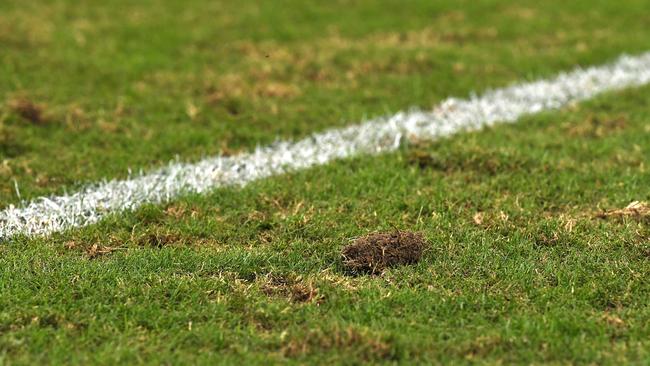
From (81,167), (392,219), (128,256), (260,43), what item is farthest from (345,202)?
(260,43)

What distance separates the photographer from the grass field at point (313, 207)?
12.8ft

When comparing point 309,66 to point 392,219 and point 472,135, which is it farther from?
point 392,219

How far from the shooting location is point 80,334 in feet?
12.8

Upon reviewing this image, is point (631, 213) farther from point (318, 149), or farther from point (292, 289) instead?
point (318, 149)

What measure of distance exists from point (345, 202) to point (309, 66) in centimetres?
359

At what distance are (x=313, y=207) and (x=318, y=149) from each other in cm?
134

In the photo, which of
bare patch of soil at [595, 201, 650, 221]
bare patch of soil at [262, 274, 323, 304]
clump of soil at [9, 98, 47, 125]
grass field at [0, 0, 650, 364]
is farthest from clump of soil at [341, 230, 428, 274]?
clump of soil at [9, 98, 47, 125]

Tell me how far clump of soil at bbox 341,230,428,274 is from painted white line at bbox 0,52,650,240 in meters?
1.50

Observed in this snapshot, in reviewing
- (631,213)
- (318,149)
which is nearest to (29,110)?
(318,149)

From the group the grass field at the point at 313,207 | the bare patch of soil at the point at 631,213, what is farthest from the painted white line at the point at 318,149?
the bare patch of soil at the point at 631,213

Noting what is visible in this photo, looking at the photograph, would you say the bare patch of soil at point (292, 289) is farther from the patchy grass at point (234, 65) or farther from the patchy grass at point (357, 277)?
the patchy grass at point (234, 65)

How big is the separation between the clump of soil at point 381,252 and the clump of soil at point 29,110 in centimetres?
343

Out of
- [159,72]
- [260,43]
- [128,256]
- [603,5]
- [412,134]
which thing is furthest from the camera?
[603,5]

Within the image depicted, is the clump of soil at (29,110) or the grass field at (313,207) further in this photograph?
the clump of soil at (29,110)
